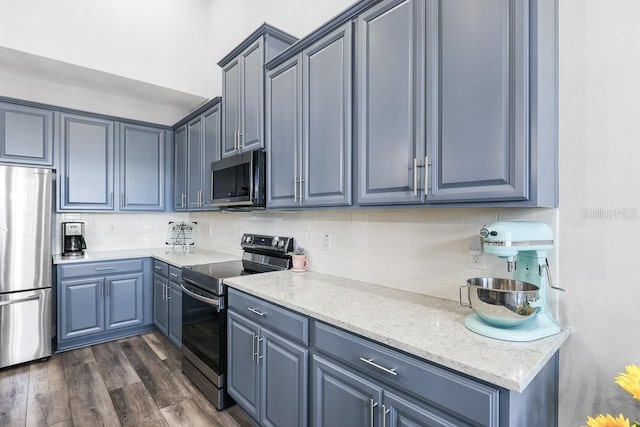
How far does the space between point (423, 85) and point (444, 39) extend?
182 mm

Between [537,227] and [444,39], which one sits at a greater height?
[444,39]

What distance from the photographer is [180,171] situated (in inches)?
147

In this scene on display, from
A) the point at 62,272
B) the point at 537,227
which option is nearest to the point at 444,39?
the point at 537,227

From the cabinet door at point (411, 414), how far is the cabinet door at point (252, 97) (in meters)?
1.80

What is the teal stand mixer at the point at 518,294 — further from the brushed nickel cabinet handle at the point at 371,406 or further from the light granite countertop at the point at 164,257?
the light granite countertop at the point at 164,257

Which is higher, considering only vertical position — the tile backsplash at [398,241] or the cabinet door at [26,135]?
the cabinet door at [26,135]

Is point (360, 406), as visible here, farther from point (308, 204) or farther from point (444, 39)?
point (444, 39)

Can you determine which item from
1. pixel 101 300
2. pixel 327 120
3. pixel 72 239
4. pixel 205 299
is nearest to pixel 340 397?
pixel 205 299

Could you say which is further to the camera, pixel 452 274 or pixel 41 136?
pixel 41 136

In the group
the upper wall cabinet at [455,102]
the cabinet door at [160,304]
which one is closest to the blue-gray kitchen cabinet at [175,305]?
the cabinet door at [160,304]

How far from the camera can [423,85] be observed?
133 cm

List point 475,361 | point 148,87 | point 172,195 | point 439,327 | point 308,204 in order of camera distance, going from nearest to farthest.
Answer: point 475,361, point 439,327, point 308,204, point 148,87, point 172,195

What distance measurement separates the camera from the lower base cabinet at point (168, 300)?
286 cm

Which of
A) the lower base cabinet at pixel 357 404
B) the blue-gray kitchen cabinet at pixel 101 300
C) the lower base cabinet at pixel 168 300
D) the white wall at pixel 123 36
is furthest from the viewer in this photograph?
the blue-gray kitchen cabinet at pixel 101 300
